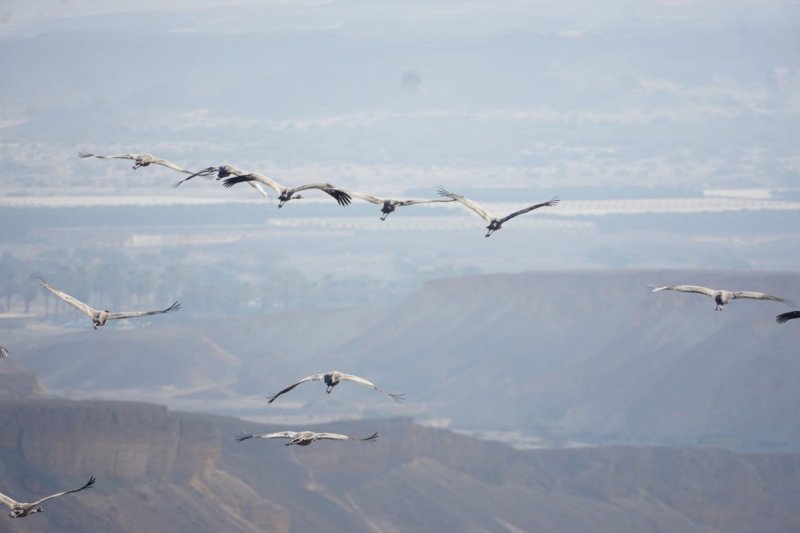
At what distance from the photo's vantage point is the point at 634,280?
510 feet

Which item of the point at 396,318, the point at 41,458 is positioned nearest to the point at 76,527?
the point at 41,458

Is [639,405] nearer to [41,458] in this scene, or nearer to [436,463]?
[436,463]

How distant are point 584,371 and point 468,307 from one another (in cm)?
2640

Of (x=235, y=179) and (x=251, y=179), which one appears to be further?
(x=251, y=179)

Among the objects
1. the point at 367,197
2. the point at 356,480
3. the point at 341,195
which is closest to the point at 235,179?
the point at 341,195

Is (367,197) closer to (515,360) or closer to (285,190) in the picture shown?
(285,190)

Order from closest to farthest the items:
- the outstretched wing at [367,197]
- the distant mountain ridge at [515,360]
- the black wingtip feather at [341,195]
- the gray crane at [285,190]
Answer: the black wingtip feather at [341,195], the gray crane at [285,190], the outstretched wing at [367,197], the distant mountain ridge at [515,360]

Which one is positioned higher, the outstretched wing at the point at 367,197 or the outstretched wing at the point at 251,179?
the outstretched wing at the point at 251,179

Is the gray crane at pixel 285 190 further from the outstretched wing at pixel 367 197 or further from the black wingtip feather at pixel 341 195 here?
the outstretched wing at pixel 367 197

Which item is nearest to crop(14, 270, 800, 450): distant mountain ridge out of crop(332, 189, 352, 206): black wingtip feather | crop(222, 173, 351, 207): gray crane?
crop(222, 173, 351, 207): gray crane

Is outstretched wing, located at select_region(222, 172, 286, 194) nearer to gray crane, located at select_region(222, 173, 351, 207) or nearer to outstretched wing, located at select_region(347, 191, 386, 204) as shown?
gray crane, located at select_region(222, 173, 351, 207)

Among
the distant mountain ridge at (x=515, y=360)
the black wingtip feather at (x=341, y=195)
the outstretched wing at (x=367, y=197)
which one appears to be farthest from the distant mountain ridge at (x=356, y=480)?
the black wingtip feather at (x=341, y=195)

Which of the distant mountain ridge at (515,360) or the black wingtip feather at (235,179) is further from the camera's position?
the distant mountain ridge at (515,360)

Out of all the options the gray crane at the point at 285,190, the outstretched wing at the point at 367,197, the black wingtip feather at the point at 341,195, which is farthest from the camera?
the outstretched wing at the point at 367,197
